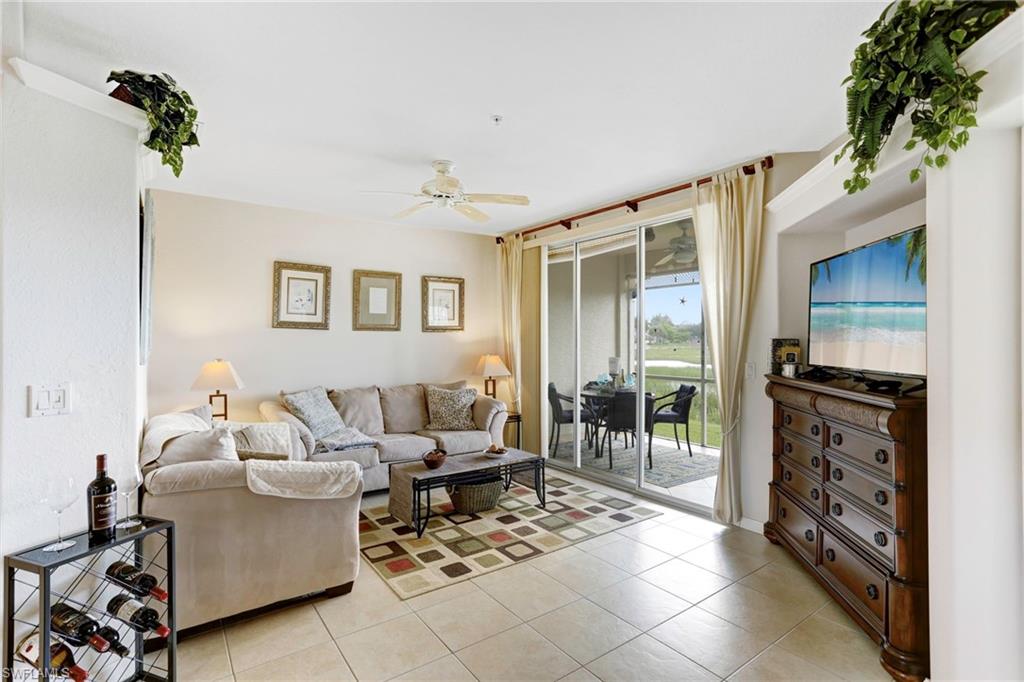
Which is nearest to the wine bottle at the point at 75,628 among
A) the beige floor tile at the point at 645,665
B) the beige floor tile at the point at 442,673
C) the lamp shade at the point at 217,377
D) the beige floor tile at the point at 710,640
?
the beige floor tile at the point at 442,673

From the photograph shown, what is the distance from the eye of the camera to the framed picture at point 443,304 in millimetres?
5730

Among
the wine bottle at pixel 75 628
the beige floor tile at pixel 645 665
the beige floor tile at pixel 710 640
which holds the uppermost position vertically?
the wine bottle at pixel 75 628

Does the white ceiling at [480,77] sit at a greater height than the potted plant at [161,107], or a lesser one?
greater

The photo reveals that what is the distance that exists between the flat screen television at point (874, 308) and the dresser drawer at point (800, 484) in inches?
26.1

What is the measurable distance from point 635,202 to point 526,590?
3.31m

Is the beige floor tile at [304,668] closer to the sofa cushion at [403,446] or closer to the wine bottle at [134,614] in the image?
the wine bottle at [134,614]

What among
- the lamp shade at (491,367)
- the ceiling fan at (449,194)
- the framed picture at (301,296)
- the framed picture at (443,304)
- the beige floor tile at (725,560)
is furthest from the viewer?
the framed picture at (443,304)

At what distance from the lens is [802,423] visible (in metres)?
2.96

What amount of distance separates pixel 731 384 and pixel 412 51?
2996 millimetres

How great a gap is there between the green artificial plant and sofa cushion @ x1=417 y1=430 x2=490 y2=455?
3.89 metres

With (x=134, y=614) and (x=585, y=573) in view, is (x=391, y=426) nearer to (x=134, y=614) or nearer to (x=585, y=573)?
(x=585, y=573)

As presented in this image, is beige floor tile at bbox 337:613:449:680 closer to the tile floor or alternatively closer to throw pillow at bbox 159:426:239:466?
the tile floor

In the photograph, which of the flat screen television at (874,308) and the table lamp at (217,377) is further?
the table lamp at (217,377)

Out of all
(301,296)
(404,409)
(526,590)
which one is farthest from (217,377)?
(526,590)
